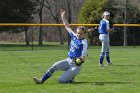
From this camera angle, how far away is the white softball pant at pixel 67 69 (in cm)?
1100

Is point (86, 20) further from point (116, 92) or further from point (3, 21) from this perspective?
point (116, 92)

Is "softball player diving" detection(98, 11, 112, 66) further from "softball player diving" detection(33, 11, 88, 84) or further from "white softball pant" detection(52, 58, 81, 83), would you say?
"white softball pant" detection(52, 58, 81, 83)

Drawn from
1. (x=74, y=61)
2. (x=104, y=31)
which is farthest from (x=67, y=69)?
(x=104, y=31)

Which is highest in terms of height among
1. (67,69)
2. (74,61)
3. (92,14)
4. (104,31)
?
(92,14)

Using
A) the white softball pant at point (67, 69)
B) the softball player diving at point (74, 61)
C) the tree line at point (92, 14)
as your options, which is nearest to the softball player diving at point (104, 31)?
the softball player diving at point (74, 61)

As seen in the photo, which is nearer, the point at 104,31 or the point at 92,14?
the point at 104,31

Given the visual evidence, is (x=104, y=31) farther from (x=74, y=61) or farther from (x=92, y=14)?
Answer: (x=92, y=14)

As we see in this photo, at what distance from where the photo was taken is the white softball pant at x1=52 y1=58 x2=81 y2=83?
11.0m

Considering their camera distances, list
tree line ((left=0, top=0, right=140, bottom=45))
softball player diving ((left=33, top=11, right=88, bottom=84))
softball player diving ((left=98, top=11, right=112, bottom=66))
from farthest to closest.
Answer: tree line ((left=0, top=0, right=140, bottom=45)) < softball player diving ((left=98, top=11, right=112, bottom=66)) < softball player diving ((left=33, top=11, right=88, bottom=84))

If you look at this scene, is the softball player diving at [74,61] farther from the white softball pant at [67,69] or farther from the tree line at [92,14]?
the tree line at [92,14]

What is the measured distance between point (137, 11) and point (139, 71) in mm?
32103

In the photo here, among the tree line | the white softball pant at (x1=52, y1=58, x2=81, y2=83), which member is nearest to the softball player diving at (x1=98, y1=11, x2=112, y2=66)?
the white softball pant at (x1=52, y1=58, x2=81, y2=83)

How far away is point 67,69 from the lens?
11266 millimetres

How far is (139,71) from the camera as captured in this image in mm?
14031
